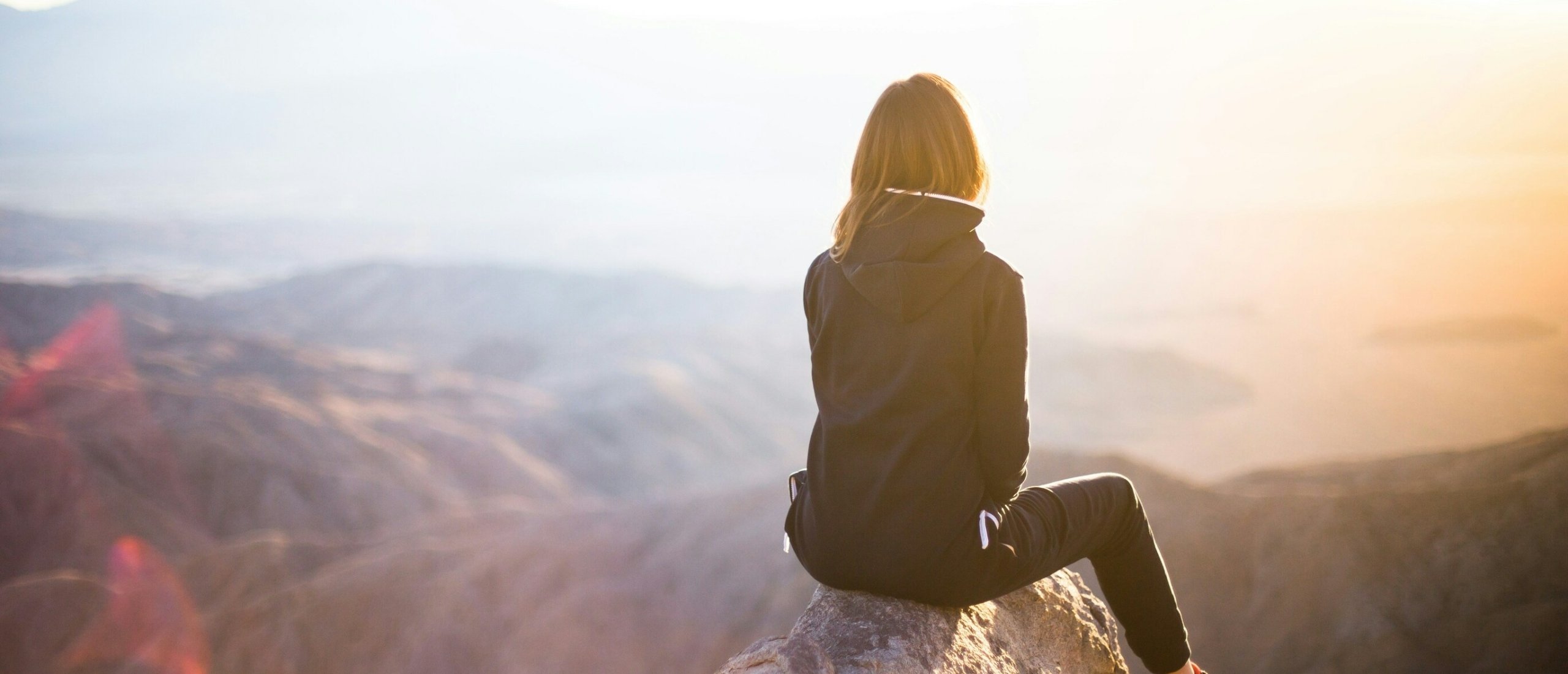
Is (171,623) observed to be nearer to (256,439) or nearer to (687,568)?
(687,568)

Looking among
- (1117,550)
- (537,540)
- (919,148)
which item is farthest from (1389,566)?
(537,540)

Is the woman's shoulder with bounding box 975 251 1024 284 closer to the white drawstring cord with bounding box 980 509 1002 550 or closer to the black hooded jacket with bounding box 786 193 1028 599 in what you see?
the black hooded jacket with bounding box 786 193 1028 599

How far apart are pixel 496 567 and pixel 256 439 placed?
21.0m

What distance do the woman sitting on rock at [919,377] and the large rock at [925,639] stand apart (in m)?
0.21

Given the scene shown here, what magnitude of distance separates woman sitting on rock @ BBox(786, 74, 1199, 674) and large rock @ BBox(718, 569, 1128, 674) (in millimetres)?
205

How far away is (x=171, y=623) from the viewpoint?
1675 centimetres

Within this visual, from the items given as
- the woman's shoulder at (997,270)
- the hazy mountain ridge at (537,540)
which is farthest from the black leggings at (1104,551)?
the hazy mountain ridge at (537,540)

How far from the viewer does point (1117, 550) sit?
310 centimetres

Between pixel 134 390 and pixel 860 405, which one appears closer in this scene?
pixel 860 405

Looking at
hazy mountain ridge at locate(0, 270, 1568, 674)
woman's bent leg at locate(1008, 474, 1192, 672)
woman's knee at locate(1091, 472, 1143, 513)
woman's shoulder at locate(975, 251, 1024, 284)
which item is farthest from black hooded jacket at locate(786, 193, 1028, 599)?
hazy mountain ridge at locate(0, 270, 1568, 674)

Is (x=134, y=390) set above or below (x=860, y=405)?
below

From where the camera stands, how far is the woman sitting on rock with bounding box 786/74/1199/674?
8.09 ft

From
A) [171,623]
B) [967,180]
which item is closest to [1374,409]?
[171,623]

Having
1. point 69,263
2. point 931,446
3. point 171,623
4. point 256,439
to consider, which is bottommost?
point 69,263
